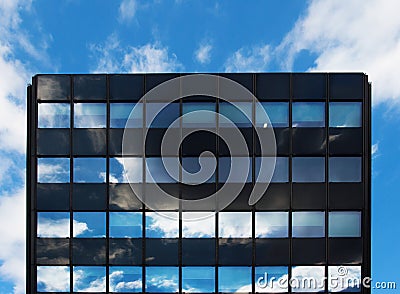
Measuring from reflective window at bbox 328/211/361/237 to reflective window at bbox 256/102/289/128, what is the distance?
16.7 feet

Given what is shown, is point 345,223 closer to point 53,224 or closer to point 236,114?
point 236,114

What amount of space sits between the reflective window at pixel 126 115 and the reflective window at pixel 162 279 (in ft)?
23.5

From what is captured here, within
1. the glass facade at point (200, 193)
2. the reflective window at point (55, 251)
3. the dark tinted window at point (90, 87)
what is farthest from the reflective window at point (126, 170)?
the reflective window at point (55, 251)

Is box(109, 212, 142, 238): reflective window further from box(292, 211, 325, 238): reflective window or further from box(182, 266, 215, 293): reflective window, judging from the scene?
box(292, 211, 325, 238): reflective window

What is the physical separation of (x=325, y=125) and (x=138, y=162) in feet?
31.0

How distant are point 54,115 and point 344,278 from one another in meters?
16.5

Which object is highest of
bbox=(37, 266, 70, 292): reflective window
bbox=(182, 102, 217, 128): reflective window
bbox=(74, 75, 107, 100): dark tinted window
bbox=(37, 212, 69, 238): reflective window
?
bbox=(74, 75, 107, 100): dark tinted window

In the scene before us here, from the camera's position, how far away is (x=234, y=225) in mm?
21141

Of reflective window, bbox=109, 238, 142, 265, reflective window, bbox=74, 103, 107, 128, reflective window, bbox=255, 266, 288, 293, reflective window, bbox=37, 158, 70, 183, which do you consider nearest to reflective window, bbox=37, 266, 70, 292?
reflective window, bbox=109, 238, 142, 265

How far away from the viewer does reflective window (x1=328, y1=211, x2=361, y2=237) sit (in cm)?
2111

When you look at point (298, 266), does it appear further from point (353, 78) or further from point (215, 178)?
point (353, 78)

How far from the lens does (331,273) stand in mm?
21078

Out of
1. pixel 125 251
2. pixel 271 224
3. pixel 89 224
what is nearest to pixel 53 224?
pixel 89 224

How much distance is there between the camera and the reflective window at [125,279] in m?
21.2
